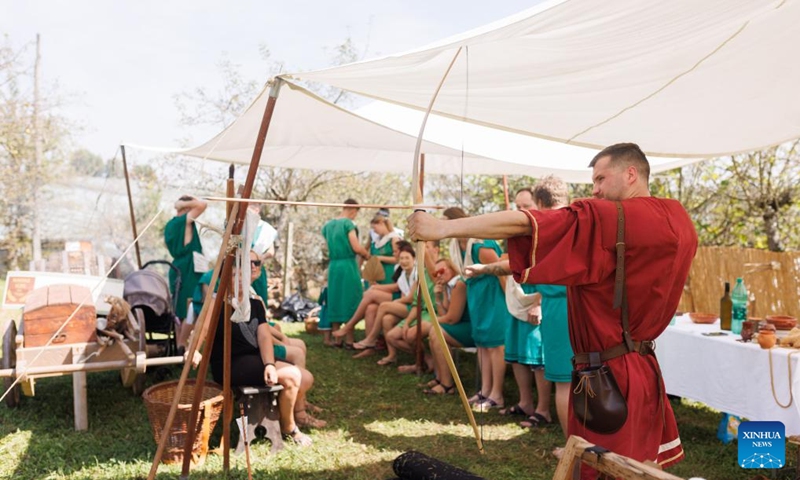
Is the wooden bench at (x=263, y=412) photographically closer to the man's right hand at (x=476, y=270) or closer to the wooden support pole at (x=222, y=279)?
the wooden support pole at (x=222, y=279)

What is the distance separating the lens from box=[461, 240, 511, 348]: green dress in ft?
14.2

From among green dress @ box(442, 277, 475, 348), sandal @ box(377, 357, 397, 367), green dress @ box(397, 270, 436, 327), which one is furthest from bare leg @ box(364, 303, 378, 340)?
green dress @ box(442, 277, 475, 348)

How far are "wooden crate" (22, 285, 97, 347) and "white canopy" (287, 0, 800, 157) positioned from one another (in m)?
2.17

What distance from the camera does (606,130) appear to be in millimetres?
3566

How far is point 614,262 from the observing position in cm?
172

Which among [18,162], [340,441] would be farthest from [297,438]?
[18,162]

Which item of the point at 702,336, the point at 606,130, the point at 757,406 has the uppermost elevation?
the point at 606,130

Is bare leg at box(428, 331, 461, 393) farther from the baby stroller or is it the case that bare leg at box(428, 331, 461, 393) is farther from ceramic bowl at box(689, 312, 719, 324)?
the baby stroller

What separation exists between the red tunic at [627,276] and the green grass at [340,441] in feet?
3.54

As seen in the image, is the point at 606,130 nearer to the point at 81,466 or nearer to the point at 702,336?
the point at 702,336

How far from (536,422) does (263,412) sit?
1.76 m

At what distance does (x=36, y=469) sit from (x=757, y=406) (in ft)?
12.0

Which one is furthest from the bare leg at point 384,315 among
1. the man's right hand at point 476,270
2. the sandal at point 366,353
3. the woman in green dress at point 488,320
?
the man's right hand at point 476,270

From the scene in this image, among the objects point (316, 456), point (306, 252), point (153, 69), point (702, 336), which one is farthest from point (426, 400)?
point (153, 69)
